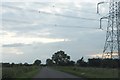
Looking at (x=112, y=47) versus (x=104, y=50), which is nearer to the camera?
(x=112, y=47)

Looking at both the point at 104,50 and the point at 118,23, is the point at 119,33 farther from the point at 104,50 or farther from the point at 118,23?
the point at 104,50

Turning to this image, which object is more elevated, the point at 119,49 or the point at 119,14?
the point at 119,14

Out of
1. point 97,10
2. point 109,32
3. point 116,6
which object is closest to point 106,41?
point 109,32

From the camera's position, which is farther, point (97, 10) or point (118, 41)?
point (118, 41)

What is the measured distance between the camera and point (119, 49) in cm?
3472

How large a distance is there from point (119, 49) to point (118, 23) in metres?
2.53

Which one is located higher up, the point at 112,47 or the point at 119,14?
the point at 119,14

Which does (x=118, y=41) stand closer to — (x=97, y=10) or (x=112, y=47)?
(x=112, y=47)

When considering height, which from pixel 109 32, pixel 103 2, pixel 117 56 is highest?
pixel 103 2

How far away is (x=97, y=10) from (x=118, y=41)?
184 inches

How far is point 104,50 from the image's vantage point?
1505 inches

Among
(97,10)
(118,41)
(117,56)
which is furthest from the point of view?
(117,56)

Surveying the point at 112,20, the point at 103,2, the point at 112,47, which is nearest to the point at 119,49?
the point at 112,47

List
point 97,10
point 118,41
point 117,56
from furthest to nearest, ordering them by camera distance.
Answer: point 117,56 → point 118,41 → point 97,10
